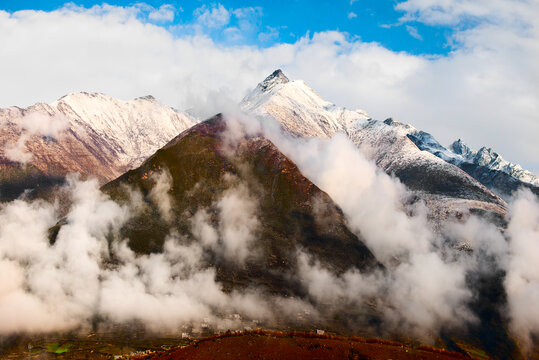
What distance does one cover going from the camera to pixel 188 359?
55.7 metres

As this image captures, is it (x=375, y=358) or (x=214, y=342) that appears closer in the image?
(x=375, y=358)

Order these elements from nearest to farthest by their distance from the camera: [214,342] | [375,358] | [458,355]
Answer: [375,358]
[458,355]
[214,342]

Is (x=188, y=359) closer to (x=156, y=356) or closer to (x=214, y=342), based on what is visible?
(x=214, y=342)

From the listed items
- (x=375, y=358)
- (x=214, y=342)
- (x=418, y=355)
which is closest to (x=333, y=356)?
(x=375, y=358)

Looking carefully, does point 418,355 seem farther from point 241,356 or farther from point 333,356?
point 241,356

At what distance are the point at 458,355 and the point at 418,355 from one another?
6.16 metres

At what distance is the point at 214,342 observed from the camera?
60.2 m

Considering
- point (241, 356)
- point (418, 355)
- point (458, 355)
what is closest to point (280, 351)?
point (241, 356)

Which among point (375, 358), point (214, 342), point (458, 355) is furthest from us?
point (214, 342)

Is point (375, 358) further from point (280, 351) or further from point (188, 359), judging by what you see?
point (188, 359)

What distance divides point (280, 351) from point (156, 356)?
20.4 meters

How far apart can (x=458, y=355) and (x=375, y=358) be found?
12611 millimetres

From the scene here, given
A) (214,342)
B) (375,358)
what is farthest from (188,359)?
(375,358)

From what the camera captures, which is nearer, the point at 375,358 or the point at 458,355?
the point at 375,358
